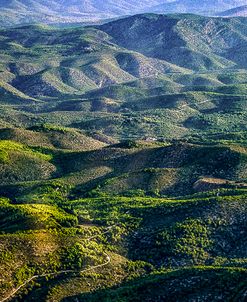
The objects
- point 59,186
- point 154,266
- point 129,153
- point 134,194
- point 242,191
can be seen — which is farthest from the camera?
point 129,153

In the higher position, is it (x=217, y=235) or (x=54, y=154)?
(x=217, y=235)

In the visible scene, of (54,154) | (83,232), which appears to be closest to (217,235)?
(83,232)

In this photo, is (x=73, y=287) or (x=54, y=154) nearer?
(x=73, y=287)

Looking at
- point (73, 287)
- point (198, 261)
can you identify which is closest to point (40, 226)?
point (73, 287)

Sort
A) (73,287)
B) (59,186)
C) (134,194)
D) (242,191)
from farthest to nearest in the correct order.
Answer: (59,186) → (134,194) → (242,191) → (73,287)

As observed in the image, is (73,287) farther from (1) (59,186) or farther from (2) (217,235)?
(1) (59,186)

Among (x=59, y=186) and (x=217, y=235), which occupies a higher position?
(x=217, y=235)

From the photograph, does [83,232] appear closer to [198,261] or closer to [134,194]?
[198,261]

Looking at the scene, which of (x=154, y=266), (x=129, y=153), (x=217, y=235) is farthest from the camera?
(x=129, y=153)

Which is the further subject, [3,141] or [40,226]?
[3,141]
